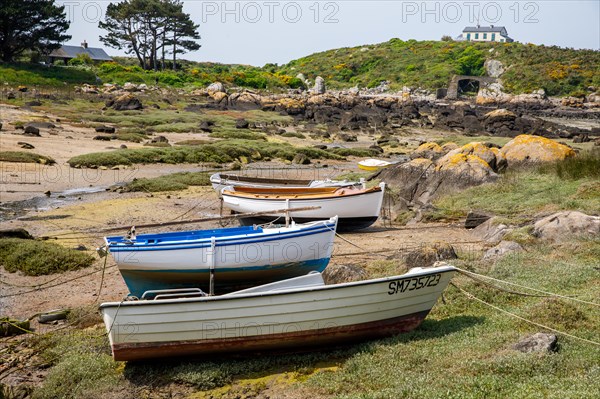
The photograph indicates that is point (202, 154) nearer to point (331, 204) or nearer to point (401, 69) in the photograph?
point (331, 204)

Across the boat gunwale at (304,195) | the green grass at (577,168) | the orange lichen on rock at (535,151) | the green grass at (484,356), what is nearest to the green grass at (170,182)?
the boat gunwale at (304,195)

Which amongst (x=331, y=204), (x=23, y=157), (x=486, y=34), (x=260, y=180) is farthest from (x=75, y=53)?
(x=486, y=34)

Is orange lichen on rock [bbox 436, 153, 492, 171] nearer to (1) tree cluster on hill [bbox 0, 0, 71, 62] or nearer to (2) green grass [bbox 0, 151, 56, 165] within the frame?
(2) green grass [bbox 0, 151, 56, 165]

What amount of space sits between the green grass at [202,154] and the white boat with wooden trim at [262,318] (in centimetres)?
2203

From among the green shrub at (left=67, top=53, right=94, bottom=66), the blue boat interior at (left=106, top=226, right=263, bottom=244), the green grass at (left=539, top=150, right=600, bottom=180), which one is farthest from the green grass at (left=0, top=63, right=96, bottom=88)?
the blue boat interior at (left=106, top=226, right=263, bottom=244)

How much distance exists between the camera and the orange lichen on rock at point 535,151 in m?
23.5

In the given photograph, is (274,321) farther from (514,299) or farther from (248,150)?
(248,150)

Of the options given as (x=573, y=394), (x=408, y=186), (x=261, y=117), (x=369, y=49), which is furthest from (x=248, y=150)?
(x=369, y=49)

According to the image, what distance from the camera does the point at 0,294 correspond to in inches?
509

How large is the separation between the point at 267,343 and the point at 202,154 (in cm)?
2663

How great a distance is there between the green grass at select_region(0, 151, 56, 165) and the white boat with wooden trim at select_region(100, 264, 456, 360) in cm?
2142

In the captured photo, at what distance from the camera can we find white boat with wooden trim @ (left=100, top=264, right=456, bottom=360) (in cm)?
895

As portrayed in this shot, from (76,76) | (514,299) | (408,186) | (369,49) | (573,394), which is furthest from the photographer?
(369,49)

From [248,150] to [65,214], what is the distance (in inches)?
727
